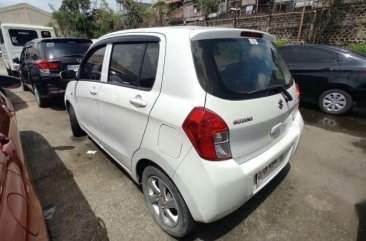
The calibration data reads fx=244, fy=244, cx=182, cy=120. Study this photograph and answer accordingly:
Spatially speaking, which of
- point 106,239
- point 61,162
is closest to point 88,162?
point 61,162

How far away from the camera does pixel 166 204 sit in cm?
212

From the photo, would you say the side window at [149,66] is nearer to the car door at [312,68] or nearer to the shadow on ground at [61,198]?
the shadow on ground at [61,198]

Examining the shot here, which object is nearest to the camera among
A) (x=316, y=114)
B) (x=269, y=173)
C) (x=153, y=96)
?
(x=153, y=96)

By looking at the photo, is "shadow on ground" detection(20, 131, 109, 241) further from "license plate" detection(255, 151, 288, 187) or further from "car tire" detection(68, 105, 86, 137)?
"license plate" detection(255, 151, 288, 187)

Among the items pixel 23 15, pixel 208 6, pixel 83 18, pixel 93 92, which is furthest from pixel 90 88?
pixel 23 15

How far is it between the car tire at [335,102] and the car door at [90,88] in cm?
488

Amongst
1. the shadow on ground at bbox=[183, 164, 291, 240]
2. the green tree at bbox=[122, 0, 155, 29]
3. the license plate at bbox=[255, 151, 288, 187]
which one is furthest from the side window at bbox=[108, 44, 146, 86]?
the green tree at bbox=[122, 0, 155, 29]

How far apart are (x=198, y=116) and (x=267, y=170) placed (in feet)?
2.91

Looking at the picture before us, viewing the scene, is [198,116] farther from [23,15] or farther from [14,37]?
[23,15]

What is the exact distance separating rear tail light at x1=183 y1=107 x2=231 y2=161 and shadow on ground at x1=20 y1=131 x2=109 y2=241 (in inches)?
51.6

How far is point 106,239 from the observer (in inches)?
86.0

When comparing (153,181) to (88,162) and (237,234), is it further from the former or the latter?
(88,162)

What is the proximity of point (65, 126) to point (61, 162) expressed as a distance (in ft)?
5.26

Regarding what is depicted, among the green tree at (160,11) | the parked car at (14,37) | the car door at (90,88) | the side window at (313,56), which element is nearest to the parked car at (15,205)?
the car door at (90,88)
